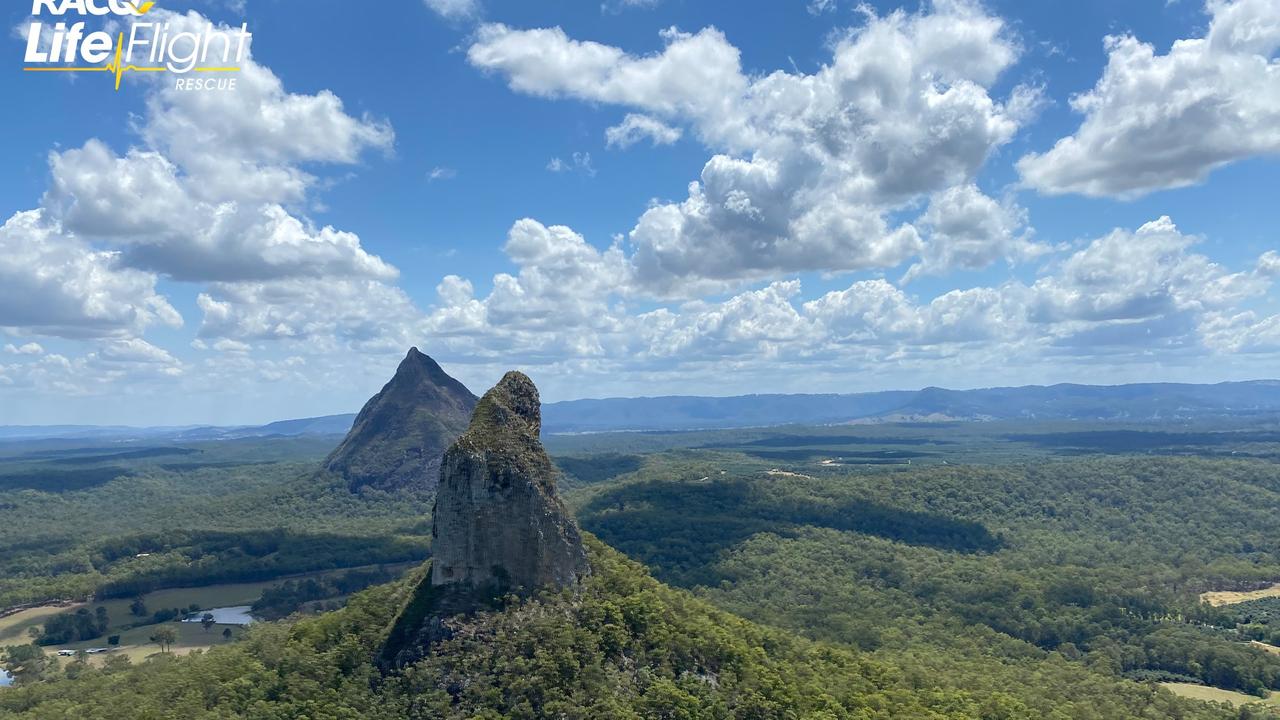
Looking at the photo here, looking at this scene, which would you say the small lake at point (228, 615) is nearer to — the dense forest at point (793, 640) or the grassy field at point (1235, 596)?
the dense forest at point (793, 640)

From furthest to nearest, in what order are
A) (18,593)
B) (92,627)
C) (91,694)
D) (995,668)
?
(18,593) → (92,627) → (995,668) → (91,694)

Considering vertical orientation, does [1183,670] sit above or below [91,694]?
below

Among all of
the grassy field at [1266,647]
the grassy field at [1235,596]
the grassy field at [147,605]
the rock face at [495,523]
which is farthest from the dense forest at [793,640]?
the grassy field at [147,605]

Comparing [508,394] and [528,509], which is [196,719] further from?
[508,394]

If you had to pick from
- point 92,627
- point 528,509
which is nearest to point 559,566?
point 528,509

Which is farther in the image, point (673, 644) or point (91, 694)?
point (91, 694)

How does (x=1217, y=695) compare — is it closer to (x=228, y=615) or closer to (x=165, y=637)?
(x=165, y=637)

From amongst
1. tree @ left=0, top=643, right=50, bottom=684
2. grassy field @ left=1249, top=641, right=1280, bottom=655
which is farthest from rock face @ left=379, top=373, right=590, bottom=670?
grassy field @ left=1249, top=641, right=1280, bottom=655
